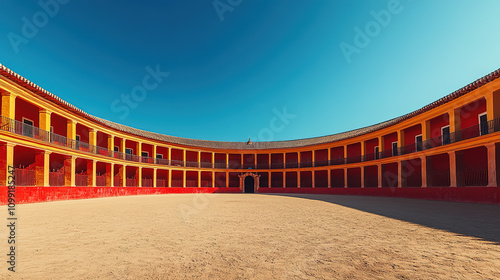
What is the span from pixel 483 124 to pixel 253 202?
13.3 m

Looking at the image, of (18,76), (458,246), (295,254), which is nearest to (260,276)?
(295,254)

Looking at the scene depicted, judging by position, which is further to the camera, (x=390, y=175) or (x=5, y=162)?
(x=390, y=175)

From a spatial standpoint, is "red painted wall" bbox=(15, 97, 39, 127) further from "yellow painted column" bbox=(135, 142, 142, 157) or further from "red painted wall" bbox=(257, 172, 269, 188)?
"red painted wall" bbox=(257, 172, 269, 188)

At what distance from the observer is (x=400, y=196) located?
18.4 metres

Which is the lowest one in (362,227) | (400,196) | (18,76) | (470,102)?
(400,196)

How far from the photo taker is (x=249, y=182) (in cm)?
3553

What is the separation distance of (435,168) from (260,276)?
65.3 feet

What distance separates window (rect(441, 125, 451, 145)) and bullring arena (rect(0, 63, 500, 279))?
0.29 feet

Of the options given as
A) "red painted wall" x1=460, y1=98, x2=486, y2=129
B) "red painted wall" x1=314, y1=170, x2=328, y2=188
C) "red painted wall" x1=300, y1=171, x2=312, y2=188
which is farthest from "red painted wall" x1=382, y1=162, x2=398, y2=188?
"red painted wall" x1=300, y1=171, x2=312, y2=188

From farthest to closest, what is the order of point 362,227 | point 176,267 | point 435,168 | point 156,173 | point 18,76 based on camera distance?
point 156,173 < point 435,168 < point 18,76 < point 362,227 < point 176,267

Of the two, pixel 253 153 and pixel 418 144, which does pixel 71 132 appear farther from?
pixel 418 144

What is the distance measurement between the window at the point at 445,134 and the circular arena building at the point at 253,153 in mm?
66

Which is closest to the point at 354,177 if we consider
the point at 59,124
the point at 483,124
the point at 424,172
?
the point at 424,172

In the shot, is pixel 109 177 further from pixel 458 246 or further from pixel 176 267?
pixel 458 246
